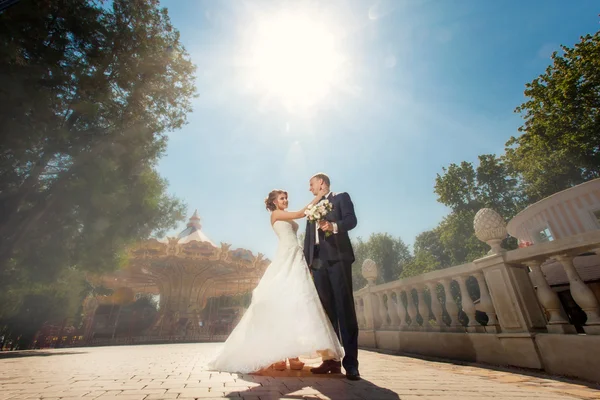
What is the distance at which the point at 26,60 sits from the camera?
7.69 metres

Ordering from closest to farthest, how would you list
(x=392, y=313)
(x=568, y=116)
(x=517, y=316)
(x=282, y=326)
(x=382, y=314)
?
1. (x=282, y=326)
2. (x=517, y=316)
3. (x=392, y=313)
4. (x=382, y=314)
5. (x=568, y=116)

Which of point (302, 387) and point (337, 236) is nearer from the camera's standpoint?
point (302, 387)

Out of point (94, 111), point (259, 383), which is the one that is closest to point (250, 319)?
point (259, 383)

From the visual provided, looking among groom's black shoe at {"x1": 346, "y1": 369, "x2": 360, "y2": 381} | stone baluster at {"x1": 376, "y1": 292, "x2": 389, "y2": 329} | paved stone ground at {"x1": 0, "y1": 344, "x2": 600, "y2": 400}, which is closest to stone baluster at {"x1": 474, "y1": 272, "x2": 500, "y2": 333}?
paved stone ground at {"x1": 0, "y1": 344, "x2": 600, "y2": 400}

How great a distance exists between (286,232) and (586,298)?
3661 mm

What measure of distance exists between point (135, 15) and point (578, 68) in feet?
81.3

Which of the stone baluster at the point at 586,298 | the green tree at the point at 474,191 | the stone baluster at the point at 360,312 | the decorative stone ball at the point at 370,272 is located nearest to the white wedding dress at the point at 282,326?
the stone baluster at the point at 586,298

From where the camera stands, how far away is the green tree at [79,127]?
7750mm

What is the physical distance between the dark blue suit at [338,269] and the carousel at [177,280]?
16196mm

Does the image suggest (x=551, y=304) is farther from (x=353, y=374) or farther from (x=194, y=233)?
(x=194, y=233)

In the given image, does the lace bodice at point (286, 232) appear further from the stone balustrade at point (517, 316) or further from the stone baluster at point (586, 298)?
the stone baluster at point (586, 298)

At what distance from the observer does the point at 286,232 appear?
13.1 ft

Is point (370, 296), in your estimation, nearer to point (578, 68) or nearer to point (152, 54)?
point (152, 54)

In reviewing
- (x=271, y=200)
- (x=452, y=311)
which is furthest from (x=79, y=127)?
(x=452, y=311)
